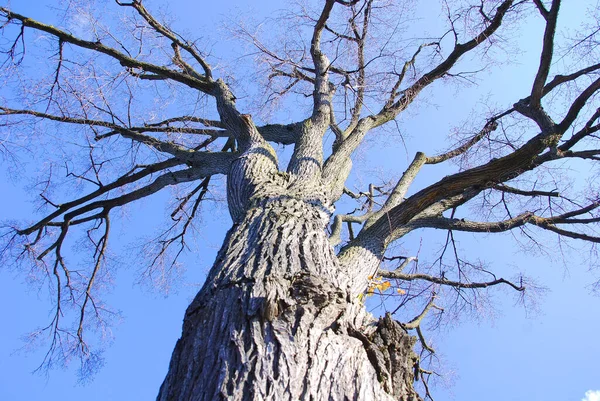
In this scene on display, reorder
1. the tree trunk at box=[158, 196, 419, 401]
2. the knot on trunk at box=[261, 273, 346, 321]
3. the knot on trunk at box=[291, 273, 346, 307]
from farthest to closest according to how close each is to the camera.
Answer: the knot on trunk at box=[291, 273, 346, 307] → the knot on trunk at box=[261, 273, 346, 321] → the tree trunk at box=[158, 196, 419, 401]

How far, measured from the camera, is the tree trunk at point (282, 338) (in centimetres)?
164

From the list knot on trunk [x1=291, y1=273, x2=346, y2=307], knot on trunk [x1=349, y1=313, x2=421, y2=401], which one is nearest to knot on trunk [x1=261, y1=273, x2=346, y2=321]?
knot on trunk [x1=291, y1=273, x2=346, y2=307]

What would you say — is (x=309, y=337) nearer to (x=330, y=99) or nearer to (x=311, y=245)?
(x=311, y=245)

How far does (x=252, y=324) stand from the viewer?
1.83 meters

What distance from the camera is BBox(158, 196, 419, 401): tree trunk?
1639 millimetres

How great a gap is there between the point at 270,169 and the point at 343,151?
1.21 meters

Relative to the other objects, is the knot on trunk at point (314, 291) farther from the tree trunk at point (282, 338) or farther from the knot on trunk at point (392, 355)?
the knot on trunk at point (392, 355)

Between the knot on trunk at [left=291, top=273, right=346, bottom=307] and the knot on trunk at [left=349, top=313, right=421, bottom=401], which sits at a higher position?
the knot on trunk at [left=291, top=273, right=346, bottom=307]

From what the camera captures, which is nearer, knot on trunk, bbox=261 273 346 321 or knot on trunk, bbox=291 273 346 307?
knot on trunk, bbox=261 273 346 321

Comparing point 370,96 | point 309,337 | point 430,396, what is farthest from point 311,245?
point 370,96

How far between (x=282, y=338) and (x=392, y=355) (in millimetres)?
628

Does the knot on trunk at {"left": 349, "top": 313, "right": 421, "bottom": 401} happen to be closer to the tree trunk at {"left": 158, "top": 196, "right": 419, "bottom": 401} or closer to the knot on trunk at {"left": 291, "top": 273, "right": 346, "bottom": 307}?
the tree trunk at {"left": 158, "top": 196, "right": 419, "bottom": 401}

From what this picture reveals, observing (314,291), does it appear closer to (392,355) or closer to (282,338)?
(282,338)

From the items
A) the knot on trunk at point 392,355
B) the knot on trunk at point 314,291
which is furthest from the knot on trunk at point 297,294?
A: the knot on trunk at point 392,355
